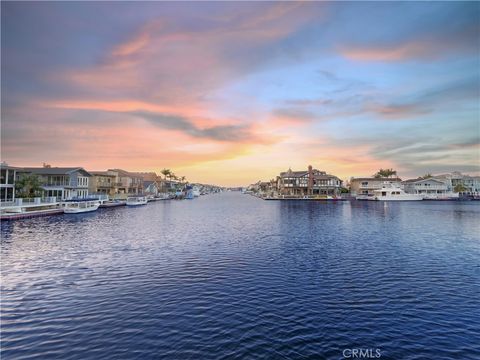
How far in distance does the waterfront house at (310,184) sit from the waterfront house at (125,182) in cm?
8247

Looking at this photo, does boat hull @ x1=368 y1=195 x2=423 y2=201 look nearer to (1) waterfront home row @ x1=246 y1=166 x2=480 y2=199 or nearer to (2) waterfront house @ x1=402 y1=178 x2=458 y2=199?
(1) waterfront home row @ x1=246 y1=166 x2=480 y2=199

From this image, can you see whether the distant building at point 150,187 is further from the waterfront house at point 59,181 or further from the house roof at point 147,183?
the waterfront house at point 59,181

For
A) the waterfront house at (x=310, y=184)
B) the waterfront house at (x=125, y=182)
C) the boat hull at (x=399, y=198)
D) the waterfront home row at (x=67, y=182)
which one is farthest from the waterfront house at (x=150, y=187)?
the boat hull at (x=399, y=198)

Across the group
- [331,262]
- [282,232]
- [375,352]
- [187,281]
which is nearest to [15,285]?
[187,281]

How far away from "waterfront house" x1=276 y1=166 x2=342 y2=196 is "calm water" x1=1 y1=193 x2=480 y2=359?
4474 inches

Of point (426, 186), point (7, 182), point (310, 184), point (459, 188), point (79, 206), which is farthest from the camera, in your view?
point (459, 188)

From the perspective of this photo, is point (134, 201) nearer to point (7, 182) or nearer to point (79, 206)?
point (79, 206)

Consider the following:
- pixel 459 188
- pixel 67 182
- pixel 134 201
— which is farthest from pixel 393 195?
pixel 67 182

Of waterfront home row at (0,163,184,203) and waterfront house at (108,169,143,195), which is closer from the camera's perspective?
waterfront home row at (0,163,184,203)

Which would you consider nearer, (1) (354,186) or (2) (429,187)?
(2) (429,187)

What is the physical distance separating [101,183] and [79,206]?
36072 millimetres

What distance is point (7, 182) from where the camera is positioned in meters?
58.0

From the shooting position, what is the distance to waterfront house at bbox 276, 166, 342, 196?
14375 cm

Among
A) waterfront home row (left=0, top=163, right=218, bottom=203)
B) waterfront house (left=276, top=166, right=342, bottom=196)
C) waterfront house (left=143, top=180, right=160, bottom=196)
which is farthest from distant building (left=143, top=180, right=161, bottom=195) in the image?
waterfront house (left=276, top=166, right=342, bottom=196)
